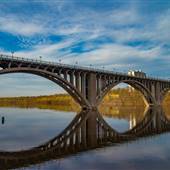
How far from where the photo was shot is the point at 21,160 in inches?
996

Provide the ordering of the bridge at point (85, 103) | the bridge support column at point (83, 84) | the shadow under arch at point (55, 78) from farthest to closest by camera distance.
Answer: the bridge support column at point (83, 84) → the shadow under arch at point (55, 78) → the bridge at point (85, 103)

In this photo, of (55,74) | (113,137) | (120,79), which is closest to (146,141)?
(113,137)

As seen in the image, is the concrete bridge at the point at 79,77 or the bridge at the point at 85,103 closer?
the bridge at the point at 85,103

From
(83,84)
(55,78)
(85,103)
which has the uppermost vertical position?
(55,78)

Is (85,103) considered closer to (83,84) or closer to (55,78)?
(83,84)

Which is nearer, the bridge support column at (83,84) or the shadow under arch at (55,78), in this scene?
the shadow under arch at (55,78)

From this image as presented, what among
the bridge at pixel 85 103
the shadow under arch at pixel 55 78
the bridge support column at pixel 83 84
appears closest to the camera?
the bridge at pixel 85 103

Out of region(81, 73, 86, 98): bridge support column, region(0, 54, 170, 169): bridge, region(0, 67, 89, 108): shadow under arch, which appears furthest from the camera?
region(81, 73, 86, 98): bridge support column

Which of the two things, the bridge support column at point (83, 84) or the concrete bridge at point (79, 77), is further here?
the bridge support column at point (83, 84)

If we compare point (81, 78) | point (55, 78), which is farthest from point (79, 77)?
point (55, 78)

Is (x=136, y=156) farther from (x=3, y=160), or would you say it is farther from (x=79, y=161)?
(x=3, y=160)

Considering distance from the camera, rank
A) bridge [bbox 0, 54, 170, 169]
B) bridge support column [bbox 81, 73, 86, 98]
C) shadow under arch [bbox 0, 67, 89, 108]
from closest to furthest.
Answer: bridge [bbox 0, 54, 170, 169]
shadow under arch [bbox 0, 67, 89, 108]
bridge support column [bbox 81, 73, 86, 98]

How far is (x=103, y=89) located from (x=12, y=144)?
57.7 metres

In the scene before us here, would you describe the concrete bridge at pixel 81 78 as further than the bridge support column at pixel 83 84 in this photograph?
No
